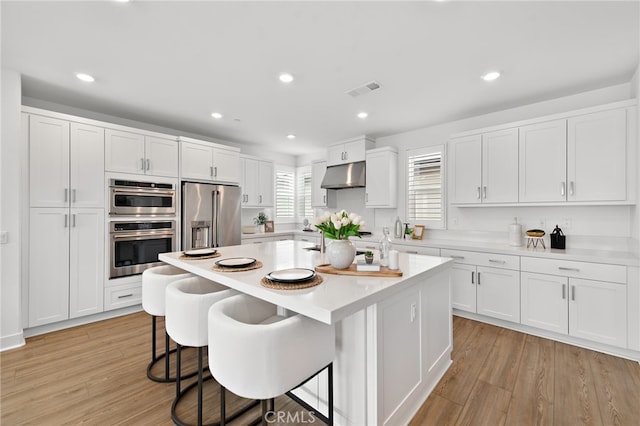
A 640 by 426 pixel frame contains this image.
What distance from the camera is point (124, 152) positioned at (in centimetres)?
344

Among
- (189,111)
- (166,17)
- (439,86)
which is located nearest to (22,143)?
(189,111)

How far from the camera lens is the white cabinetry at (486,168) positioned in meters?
3.27

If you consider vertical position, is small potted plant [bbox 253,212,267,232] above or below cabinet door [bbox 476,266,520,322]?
above

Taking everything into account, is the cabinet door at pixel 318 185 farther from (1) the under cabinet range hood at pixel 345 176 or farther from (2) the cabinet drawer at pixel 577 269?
(2) the cabinet drawer at pixel 577 269

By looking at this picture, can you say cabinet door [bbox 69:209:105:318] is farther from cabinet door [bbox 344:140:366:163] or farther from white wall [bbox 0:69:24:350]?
cabinet door [bbox 344:140:366:163]

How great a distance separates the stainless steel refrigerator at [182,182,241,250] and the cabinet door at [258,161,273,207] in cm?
66

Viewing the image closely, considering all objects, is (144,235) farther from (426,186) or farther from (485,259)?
(485,259)

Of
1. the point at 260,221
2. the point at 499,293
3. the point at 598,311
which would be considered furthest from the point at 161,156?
the point at 598,311

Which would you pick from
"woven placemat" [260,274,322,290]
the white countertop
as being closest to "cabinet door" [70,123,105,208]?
the white countertop

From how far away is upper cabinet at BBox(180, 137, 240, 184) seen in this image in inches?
157

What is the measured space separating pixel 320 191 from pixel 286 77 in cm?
294

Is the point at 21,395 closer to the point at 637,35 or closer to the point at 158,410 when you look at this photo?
the point at 158,410

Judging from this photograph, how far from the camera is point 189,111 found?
11.8 feet

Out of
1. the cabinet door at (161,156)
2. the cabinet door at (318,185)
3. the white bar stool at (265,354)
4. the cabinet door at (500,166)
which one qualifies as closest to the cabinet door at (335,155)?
the cabinet door at (318,185)
